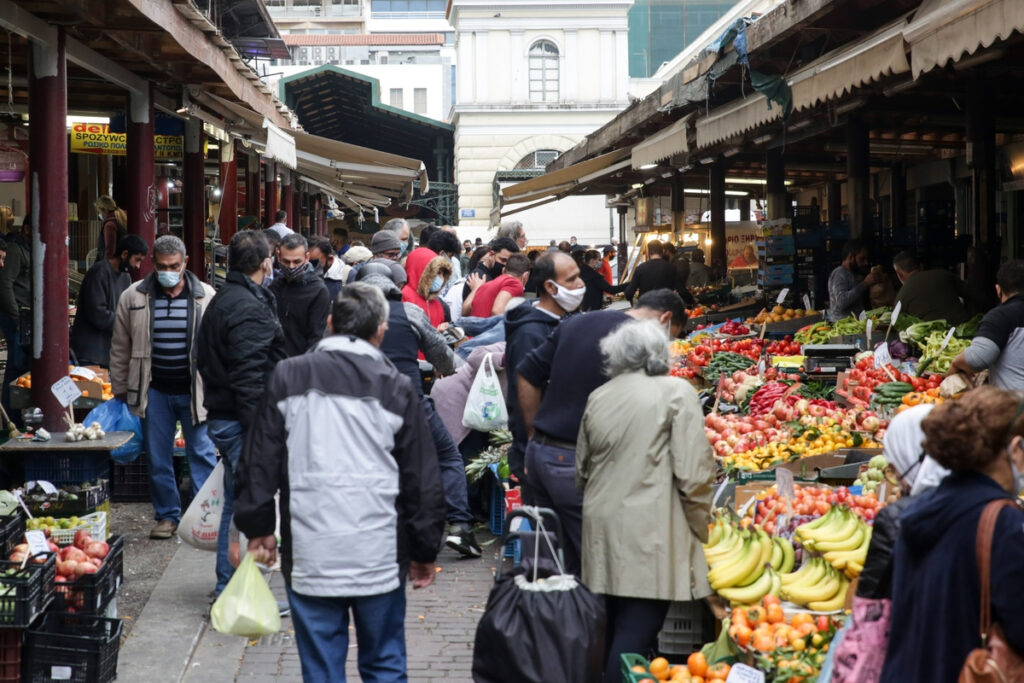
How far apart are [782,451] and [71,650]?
13.5ft

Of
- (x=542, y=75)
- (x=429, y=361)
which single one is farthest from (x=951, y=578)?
(x=542, y=75)

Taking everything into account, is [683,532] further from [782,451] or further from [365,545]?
[782,451]

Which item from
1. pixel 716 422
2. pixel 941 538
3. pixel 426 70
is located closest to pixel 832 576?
pixel 941 538

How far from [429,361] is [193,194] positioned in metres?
7.74

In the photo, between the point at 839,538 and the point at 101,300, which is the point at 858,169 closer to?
the point at 101,300

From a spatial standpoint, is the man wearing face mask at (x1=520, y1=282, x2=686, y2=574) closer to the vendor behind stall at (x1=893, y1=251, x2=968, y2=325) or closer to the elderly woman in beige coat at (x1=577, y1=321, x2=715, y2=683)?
the elderly woman in beige coat at (x1=577, y1=321, x2=715, y2=683)

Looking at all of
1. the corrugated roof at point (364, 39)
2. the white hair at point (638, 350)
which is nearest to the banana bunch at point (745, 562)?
the white hair at point (638, 350)

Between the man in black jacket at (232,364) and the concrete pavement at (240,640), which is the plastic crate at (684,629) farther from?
the man in black jacket at (232,364)

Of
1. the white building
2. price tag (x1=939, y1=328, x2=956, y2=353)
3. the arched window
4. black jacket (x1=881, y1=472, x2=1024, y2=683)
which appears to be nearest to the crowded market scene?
black jacket (x1=881, y1=472, x2=1024, y2=683)

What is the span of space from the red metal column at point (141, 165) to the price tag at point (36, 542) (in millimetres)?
6274

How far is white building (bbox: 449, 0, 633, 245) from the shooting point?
50.1m

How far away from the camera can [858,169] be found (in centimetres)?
1338

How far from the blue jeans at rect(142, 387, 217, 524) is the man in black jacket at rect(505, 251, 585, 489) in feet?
6.68

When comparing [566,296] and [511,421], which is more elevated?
[566,296]
